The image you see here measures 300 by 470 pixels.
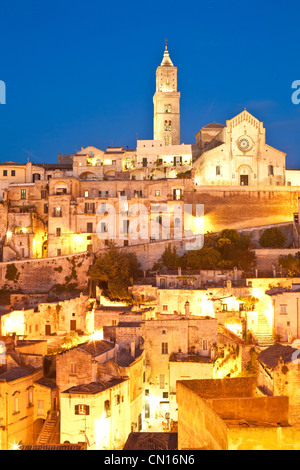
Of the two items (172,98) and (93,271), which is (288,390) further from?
(172,98)

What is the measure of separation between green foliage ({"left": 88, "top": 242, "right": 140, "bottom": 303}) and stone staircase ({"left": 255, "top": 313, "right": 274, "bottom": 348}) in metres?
7.02

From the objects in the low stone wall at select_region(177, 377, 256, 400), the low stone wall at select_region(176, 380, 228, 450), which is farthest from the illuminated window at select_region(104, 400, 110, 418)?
the low stone wall at select_region(176, 380, 228, 450)

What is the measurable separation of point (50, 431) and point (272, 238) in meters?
22.2

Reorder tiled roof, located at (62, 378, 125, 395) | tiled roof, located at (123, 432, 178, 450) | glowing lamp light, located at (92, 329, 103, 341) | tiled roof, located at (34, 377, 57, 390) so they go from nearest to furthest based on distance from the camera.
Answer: tiled roof, located at (123, 432, 178, 450), tiled roof, located at (62, 378, 125, 395), tiled roof, located at (34, 377, 57, 390), glowing lamp light, located at (92, 329, 103, 341)

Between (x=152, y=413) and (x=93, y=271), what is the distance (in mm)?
11977

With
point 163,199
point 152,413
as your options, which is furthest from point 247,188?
point 152,413

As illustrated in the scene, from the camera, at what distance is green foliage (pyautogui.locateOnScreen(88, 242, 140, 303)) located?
Result: 28422mm

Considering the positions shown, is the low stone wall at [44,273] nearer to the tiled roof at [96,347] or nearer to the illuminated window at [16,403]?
the tiled roof at [96,347]

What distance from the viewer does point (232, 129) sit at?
143ft

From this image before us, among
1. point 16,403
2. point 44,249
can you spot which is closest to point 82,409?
point 16,403

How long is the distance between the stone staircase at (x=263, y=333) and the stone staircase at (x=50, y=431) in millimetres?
10119

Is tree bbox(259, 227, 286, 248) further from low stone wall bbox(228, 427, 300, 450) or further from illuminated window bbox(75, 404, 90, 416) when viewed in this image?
low stone wall bbox(228, 427, 300, 450)

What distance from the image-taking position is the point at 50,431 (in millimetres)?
18594

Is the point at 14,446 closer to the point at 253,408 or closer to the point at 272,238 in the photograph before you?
the point at 253,408
